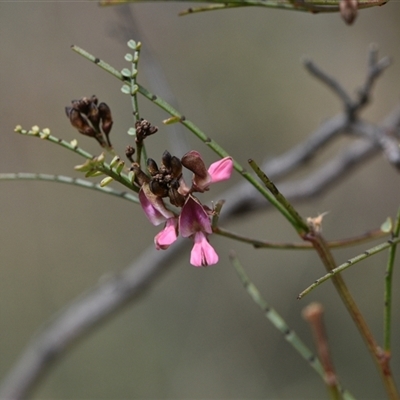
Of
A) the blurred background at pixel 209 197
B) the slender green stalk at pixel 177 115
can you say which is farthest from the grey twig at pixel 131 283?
the blurred background at pixel 209 197

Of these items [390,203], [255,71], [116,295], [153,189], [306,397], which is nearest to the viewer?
[153,189]

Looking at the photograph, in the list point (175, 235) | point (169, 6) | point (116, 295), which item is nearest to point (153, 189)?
point (175, 235)

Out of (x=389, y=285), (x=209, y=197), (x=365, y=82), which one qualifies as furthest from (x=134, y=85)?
(x=209, y=197)

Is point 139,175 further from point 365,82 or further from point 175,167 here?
point 365,82

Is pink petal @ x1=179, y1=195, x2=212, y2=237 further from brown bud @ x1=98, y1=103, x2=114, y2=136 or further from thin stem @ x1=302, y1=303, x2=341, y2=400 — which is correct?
thin stem @ x1=302, y1=303, x2=341, y2=400

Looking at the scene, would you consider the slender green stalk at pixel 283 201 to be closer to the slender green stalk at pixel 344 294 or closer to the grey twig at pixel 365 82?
the slender green stalk at pixel 344 294

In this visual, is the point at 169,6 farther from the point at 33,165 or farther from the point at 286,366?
the point at 286,366
